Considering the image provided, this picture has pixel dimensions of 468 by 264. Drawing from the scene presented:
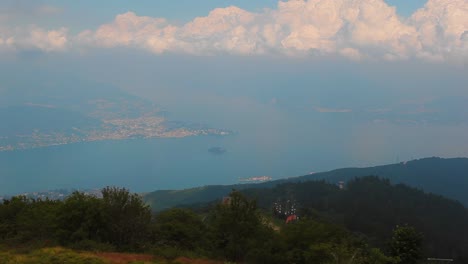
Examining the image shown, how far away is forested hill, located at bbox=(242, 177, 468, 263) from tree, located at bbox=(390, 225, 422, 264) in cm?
3381

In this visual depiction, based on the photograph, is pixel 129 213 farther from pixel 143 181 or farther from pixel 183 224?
pixel 143 181

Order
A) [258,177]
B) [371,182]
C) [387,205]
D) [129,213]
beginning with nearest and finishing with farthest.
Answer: [129,213] → [387,205] → [371,182] → [258,177]

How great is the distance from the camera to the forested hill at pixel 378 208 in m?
56.9

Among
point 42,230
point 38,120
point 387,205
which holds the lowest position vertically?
point 387,205

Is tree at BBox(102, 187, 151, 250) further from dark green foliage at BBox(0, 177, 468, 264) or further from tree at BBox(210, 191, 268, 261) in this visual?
tree at BBox(210, 191, 268, 261)

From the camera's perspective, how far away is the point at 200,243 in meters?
20.1

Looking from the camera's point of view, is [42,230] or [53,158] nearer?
[42,230]

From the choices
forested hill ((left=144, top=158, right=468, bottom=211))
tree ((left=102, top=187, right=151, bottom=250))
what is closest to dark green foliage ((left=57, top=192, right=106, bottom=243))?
tree ((left=102, top=187, right=151, bottom=250))

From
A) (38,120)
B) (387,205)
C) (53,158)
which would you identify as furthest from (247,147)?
(387,205)

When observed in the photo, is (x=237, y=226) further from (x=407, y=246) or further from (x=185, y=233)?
(x=407, y=246)

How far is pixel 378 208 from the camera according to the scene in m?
68.9

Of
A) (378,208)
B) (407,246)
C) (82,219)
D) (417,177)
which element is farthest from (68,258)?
(417,177)

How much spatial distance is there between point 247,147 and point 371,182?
107 metres

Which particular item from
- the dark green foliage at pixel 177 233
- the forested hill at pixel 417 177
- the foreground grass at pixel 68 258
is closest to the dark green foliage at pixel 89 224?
the dark green foliage at pixel 177 233
